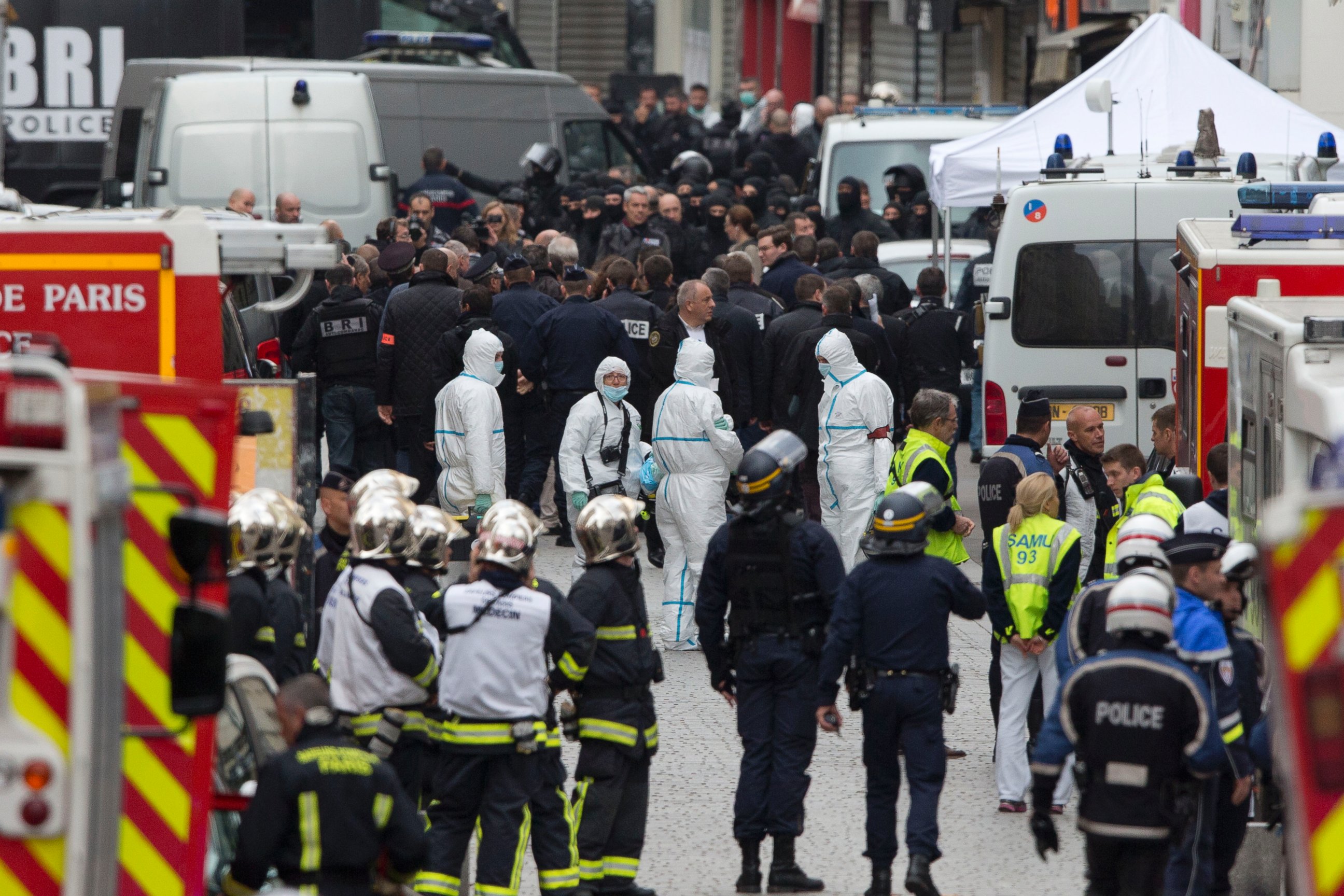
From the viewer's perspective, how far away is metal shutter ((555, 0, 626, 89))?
51.5 metres

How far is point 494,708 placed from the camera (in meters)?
6.66

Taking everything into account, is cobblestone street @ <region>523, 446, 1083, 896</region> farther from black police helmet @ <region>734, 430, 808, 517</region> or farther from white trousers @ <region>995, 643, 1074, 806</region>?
black police helmet @ <region>734, 430, 808, 517</region>

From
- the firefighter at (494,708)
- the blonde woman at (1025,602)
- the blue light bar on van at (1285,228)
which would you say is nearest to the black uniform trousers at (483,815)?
the firefighter at (494,708)

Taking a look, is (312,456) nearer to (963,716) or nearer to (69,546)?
(963,716)

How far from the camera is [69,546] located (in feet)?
13.5

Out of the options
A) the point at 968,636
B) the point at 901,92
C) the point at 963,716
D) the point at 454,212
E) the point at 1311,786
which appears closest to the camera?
the point at 1311,786

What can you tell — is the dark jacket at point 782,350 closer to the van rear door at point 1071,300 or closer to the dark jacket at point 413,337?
the van rear door at point 1071,300

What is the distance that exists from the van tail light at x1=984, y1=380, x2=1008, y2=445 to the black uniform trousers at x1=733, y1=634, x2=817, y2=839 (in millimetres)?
5106

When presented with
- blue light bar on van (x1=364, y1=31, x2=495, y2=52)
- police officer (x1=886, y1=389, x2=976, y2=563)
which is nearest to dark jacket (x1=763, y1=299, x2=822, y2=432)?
police officer (x1=886, y1=389, x2=976, y2=563)

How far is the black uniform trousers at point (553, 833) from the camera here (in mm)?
6918

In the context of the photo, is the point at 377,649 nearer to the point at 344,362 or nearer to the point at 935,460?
the point at 935,460

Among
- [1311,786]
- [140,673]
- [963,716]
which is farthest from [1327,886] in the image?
[963,716]

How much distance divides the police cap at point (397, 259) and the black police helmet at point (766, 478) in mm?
6328

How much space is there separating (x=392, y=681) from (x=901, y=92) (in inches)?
1187
